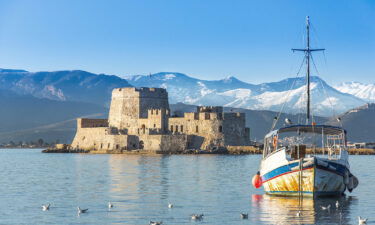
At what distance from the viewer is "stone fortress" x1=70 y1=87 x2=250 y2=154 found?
261 ft

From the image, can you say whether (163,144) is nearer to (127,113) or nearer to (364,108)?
(127,113)

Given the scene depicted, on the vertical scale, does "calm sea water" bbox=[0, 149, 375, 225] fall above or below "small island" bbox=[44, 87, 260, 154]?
below

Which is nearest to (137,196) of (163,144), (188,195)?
(188,195)

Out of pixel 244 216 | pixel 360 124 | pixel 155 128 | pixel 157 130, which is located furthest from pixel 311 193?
pixel 360 124

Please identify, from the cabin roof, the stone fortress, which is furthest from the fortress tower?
the cabin roof

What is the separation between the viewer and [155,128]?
274 ft

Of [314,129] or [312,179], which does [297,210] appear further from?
[314,129]

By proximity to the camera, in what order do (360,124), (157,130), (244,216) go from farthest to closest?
(360,124)
(157,130)
(244,216)

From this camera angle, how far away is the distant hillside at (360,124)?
500 ft

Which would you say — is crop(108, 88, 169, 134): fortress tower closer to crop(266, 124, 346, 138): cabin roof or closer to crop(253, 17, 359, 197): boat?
crop(266, 124, 346, 138): cabin roof

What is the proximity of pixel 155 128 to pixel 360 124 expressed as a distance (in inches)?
3563

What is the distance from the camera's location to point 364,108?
585 feet

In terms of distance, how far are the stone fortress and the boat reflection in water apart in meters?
46.4

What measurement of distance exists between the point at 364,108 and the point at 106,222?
160 metres
